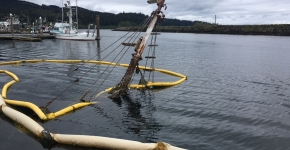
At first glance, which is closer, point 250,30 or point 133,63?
point 133,63

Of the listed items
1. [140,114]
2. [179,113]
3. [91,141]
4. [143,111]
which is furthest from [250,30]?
[91,141]

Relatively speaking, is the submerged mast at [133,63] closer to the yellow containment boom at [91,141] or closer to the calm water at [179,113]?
the calm water at [179,113]

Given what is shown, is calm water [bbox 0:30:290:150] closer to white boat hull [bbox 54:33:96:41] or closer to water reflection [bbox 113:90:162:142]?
water reflection [bbox 113:90:162:142]

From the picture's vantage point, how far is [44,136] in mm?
10250

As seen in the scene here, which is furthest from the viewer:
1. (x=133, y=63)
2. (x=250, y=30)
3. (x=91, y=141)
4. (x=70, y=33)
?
(x=250, y=30)

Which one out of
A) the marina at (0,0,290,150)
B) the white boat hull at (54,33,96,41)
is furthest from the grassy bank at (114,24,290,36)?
the marina at (0,0,290,150)

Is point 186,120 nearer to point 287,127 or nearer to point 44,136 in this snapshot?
point 287,127

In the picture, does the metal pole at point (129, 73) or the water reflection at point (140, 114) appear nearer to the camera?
the water reflection at point (140, 114)

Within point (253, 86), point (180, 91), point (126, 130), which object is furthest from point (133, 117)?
point (253, 86)

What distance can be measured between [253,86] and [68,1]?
6818 centimetres

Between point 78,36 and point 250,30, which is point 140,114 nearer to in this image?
point 78,36

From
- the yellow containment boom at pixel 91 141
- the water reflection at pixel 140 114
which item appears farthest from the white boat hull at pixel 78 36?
the yellow containment boom at pixel 91 141

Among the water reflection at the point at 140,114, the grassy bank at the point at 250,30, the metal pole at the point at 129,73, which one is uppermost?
the grassy bank at the point at 250,30

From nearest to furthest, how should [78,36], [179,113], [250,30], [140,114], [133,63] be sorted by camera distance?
[140,114] → [179,113] → [133,63] → [78,36] → [250,30]
